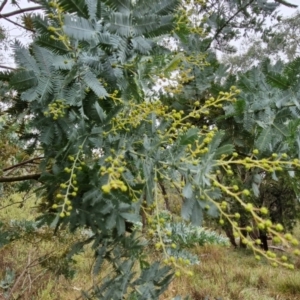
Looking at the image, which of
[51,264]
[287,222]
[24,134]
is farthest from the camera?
[287,222]

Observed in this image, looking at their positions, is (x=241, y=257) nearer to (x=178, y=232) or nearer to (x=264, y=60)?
(x=178, y=232)

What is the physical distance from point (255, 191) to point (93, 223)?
0.41 metres

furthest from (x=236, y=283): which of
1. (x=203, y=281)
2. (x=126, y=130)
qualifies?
(x=126, y=130)

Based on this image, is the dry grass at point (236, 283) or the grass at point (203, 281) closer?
the grass at point (203, 281)

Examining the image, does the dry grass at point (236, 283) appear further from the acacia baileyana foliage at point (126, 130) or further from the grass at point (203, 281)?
the acacia baileyana foliage at point (126, 130)

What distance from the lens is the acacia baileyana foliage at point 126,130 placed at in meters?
0.52

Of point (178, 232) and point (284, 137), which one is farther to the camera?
point (178, 232)

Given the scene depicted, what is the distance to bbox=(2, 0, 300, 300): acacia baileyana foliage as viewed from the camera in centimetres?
52

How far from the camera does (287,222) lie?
5660 mm

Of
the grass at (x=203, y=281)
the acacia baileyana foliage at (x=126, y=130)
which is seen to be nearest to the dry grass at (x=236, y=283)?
the grass at (x=203, y=281)

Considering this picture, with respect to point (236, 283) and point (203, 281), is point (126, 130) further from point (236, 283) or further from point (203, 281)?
point (236, 283)

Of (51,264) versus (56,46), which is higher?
(56,46)

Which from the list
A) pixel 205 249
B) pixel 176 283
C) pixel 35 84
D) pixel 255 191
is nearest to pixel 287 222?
pixel 205 249

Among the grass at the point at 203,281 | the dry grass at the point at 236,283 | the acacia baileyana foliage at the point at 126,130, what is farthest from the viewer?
the dry grass at the point at 236,283
